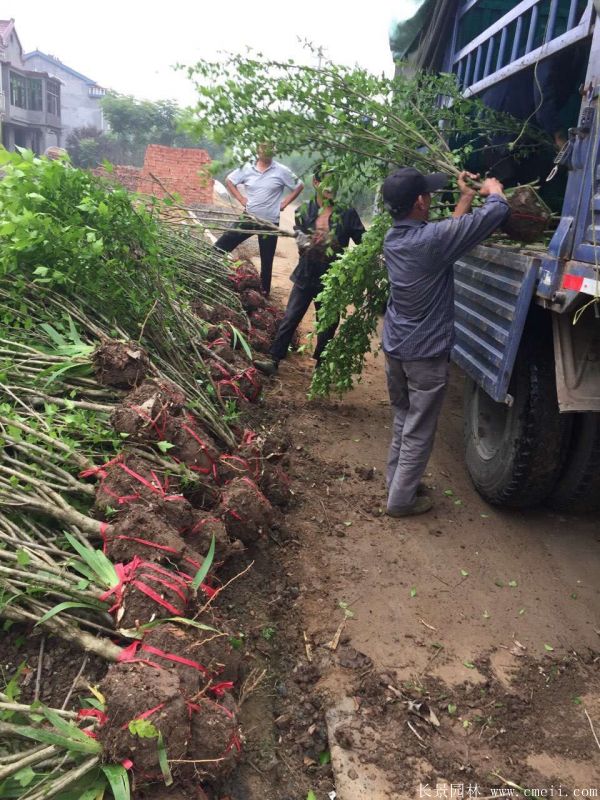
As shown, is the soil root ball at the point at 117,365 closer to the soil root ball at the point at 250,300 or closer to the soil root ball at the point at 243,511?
the soil root ball at the point at 243,511

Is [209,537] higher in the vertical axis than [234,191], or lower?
lower

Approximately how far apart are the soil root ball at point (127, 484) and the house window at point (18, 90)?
1443 inches

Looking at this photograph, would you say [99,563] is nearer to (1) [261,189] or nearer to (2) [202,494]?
(2) [202,494]

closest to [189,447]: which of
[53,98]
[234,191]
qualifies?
[234,191]

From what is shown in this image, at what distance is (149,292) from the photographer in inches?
158

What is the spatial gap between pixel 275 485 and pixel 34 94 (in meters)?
38.7

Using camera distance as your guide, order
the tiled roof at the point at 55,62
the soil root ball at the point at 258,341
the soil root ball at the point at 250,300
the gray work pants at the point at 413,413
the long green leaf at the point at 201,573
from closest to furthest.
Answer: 1. the long green leaf at the point at 201,573
2. the gray work pants at the point at 413,413
3. the soil root ball at the point at 258,341
4. the soil root ball at the point at 250,300
5. the tiled roof at the point at 55,62

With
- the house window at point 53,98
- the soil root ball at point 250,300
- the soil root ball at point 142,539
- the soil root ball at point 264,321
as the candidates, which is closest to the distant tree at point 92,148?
the house window at point 53,98

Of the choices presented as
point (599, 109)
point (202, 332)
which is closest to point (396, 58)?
point (202, 332)

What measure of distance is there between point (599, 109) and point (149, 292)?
2.79 meters

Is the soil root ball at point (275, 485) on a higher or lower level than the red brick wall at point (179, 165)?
lower

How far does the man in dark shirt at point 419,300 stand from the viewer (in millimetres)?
2957

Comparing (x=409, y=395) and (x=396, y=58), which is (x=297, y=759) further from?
(x=396, y=58)

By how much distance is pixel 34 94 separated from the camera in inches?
1341
